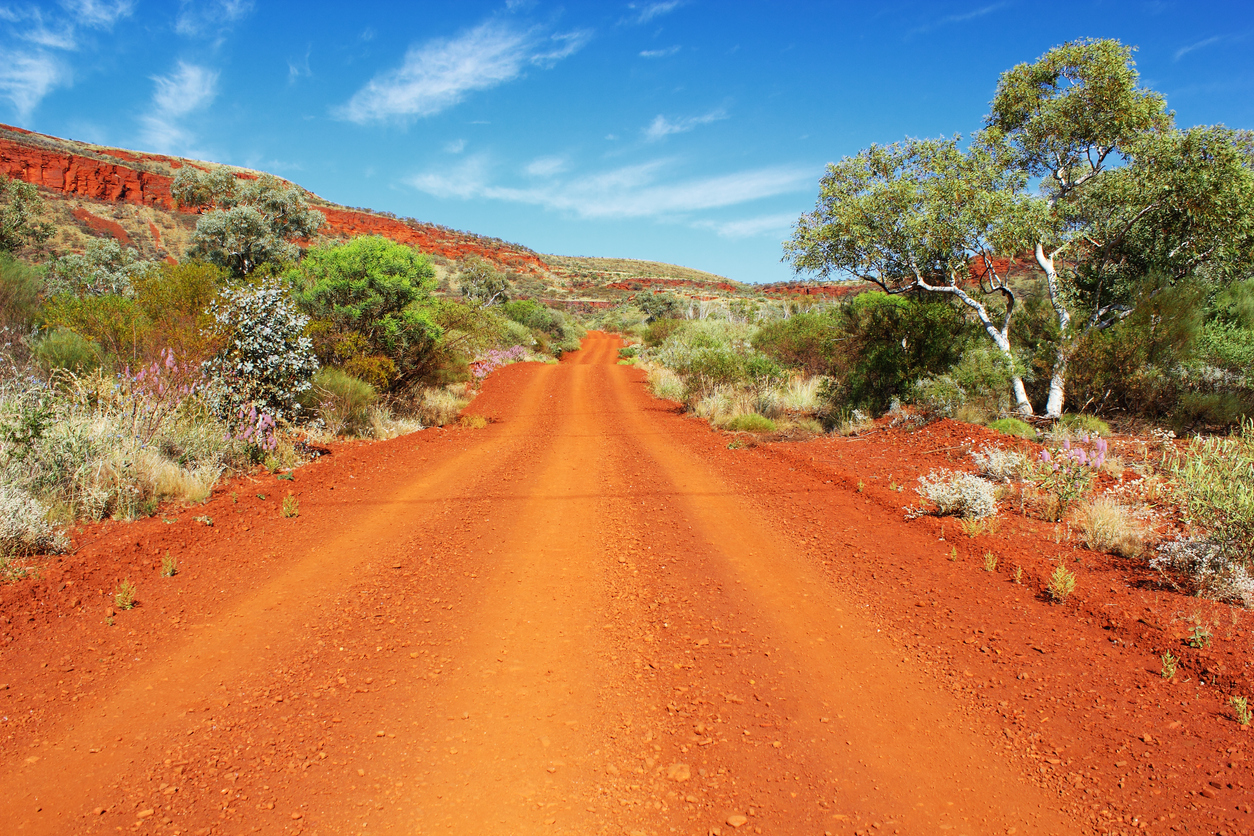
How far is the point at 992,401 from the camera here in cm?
1101

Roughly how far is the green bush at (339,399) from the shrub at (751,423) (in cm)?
666

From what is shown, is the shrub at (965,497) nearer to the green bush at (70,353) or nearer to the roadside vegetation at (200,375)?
the roadside vegetation at (200,375)

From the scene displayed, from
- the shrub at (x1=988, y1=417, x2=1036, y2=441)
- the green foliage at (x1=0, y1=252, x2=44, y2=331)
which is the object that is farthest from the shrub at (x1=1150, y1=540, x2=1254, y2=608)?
the green foliage at (x1=0, y1=252, x2=44, y2=331)

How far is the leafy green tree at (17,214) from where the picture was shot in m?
20.2

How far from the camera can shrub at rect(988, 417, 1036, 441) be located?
9531 millimetres

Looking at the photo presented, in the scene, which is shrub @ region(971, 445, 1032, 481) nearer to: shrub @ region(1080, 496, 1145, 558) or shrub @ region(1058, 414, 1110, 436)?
shrub @ region(1080, 496, 1145, 558)

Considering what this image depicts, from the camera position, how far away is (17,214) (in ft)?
68.4

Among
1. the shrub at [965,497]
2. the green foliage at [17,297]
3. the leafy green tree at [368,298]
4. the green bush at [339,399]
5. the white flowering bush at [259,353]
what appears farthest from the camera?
the leafy green tree at [368,298]

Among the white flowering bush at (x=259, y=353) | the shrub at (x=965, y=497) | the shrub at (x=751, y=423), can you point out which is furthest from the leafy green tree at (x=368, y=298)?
the shrub at (x=965, y=497)

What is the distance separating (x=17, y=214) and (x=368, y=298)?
62.6 feet

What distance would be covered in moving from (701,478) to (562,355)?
2226cm

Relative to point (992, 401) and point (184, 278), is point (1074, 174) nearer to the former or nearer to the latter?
point (992, 401)

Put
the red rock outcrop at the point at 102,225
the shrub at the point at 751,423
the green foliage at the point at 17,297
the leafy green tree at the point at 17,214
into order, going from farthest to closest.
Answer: the red rock outcrop at the point at 102,225, the leafy green tree at the point at 17,214, the shrub at the point at 751,423, the green foliage at the point at 17,297

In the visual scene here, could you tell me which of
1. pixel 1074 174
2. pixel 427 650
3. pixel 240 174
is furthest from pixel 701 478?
pixel 240 174
